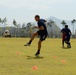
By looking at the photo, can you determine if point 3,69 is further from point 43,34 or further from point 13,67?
point 43,34

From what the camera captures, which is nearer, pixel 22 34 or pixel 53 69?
pixel 53 69

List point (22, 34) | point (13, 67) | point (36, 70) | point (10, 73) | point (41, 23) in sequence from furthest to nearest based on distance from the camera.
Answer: point (22, 34) < point (41, 23) < point (13, 67) < point (36, 70) < point (10, 73)

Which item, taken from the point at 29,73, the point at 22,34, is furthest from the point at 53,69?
the point at 22,34

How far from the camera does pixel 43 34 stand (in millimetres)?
13859

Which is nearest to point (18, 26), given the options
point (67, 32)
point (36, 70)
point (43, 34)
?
point (67, 32)

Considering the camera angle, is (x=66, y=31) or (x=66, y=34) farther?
(x=66, y=34)

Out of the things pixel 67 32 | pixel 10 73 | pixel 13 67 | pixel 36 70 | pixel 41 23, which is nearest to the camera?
pixel 10 73

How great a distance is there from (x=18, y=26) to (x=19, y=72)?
7087cm

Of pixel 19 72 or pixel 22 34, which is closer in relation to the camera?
pixel 19 72

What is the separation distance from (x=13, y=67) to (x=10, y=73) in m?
1.18

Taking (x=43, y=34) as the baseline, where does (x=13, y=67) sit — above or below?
below

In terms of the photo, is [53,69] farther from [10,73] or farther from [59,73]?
[10,73]

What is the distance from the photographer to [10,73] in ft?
27.8

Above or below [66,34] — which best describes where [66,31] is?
above
